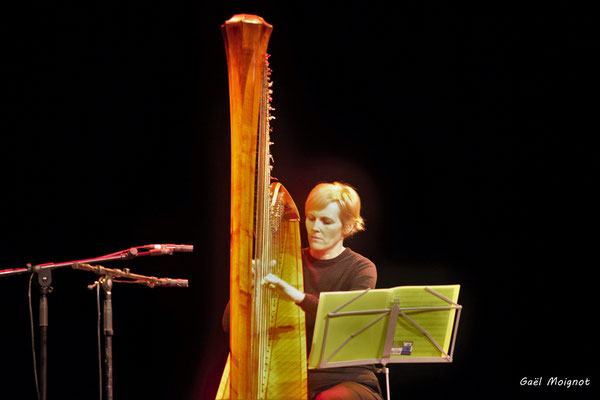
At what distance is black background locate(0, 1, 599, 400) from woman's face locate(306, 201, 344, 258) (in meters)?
0.23

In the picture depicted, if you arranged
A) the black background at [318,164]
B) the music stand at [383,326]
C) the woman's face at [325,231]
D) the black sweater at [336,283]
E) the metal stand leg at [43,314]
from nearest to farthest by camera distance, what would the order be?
the metal stand leg at [43,314]
the music stand at [383,326]
the black sweater at [336,283]
the black background at [318,164]
the woman's face at [325,231]

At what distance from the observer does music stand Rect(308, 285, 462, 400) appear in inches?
104

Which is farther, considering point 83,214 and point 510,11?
point 510,11

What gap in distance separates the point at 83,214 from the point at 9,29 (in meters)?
0.93

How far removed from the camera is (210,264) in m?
3.33

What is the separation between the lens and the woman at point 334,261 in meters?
3.00

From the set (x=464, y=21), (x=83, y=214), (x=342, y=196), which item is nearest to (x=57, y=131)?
(x=83, y=214)

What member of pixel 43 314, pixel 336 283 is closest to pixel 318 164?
pixel 336 283

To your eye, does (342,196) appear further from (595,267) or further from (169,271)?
(595,267)

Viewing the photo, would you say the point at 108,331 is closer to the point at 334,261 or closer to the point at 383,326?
the point at 383,326

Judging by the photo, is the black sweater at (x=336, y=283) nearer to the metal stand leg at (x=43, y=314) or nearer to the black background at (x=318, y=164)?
the black background at (x=318, y=164)

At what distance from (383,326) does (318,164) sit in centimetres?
111

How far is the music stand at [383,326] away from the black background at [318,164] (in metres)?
0.84

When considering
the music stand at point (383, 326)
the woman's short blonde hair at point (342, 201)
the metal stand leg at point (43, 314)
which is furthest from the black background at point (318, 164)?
the music stand at point (383, 326)
